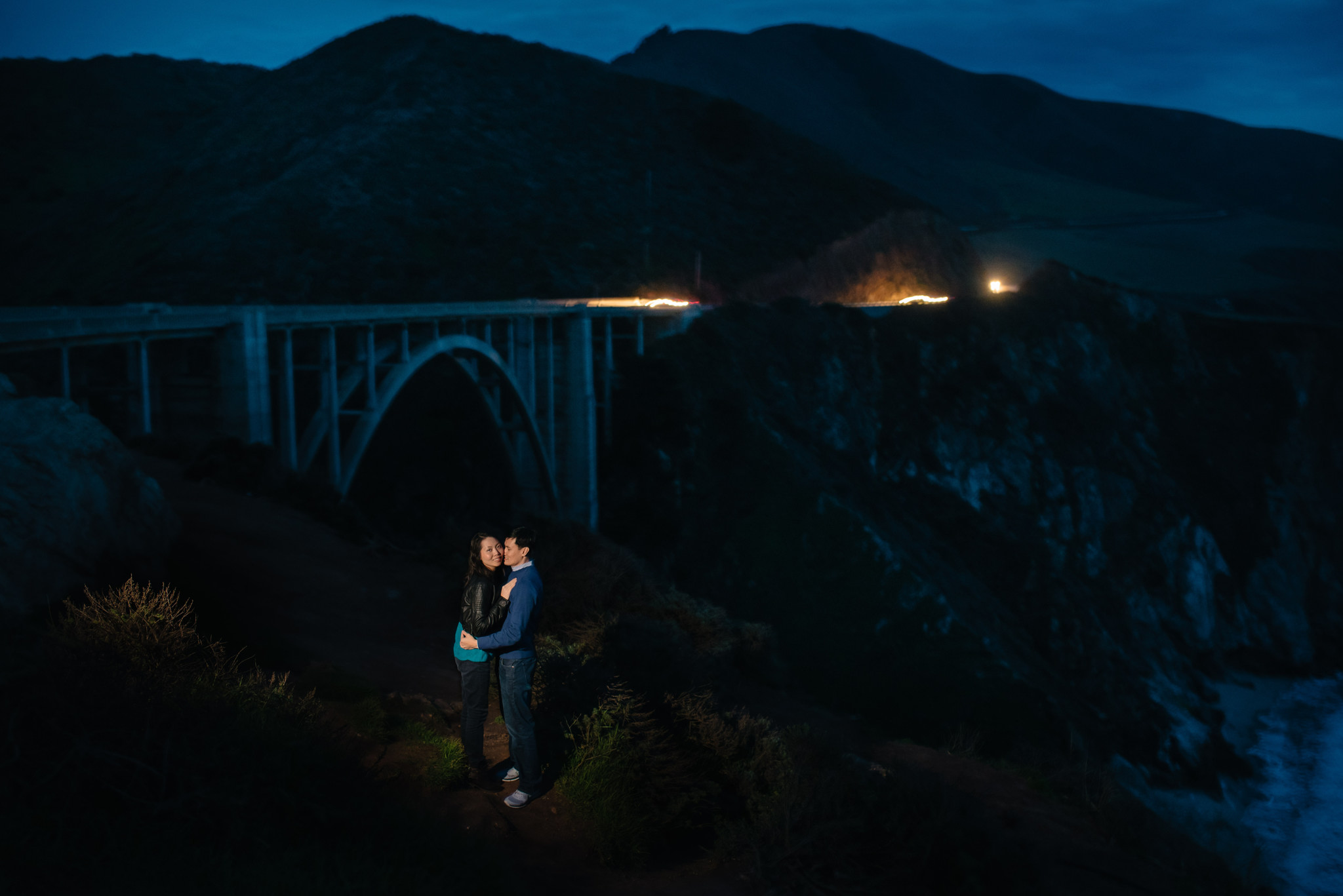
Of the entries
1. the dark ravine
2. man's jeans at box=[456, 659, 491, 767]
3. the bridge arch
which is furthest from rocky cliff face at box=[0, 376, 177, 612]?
the dark ravine

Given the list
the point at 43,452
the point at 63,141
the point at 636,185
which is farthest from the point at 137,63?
the point at 43,452

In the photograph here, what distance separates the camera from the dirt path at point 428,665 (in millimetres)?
7523

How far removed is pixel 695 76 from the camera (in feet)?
525

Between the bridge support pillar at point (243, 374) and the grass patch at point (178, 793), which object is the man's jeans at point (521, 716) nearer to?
the grass patch at point (178, 793)

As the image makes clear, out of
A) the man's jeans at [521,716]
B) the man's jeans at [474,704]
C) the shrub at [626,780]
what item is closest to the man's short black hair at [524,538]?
the man's jeans at [521,716]

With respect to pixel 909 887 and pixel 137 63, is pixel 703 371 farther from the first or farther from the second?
pixel 137 63

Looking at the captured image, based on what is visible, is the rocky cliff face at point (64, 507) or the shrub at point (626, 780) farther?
the rocky cliff face at point (64, 507)

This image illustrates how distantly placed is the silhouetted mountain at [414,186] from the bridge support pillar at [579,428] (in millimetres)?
19578

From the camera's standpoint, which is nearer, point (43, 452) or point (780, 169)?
point (43, 452)

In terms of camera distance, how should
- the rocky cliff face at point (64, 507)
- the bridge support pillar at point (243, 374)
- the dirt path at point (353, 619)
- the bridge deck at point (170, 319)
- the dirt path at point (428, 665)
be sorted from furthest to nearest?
the bridge support pillar at point (243, 374)
the bridge deck at point (170, 319)
the rocky cliff face at point (64, 507)
the dirt path at point (428, 665)
the dirt path at point (353, 619)

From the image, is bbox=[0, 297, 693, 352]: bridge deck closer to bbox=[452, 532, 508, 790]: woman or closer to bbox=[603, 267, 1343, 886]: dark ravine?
bbox=[452, 532, 508, 790]: woman

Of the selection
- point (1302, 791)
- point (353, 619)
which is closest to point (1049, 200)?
point (1302, 791)

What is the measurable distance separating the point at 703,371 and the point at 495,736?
118 feet

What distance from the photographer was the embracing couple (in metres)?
7.50
